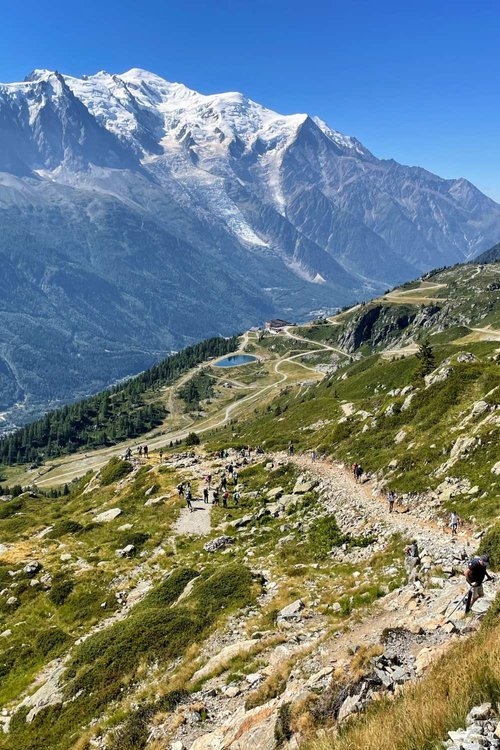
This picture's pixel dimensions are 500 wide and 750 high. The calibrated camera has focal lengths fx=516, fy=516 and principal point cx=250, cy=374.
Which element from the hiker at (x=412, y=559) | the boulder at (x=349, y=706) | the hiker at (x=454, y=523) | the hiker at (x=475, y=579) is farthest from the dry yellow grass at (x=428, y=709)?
the hiker at (x=454, y=523)

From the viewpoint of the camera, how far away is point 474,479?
35.3 metres

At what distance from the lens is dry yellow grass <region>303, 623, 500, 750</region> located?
9891 mm

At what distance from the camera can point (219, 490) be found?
59.6 meters

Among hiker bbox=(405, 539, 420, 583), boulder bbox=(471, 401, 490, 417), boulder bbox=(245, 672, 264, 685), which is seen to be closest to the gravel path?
hiker bbox=(405, 539, 420, 583)

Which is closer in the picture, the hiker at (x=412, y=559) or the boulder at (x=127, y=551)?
the hiker at (x=412, y=559)

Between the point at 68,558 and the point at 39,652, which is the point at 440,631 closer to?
the point at 39,652

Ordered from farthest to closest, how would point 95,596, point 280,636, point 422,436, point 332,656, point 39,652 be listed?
1. point 422,436
2. point 95,596
3. point 39,652
4. point 280,636
5. point 332,656

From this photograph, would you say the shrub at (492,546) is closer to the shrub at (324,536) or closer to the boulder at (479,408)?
the shrub at (324,536)

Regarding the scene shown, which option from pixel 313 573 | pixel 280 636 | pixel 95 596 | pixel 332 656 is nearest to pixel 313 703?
pixel 332 656

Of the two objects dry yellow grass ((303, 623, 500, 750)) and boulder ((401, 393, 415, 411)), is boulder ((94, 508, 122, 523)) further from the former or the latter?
dry yellow grass ((303, 623, 500, 750))

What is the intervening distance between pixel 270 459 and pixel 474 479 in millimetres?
36132

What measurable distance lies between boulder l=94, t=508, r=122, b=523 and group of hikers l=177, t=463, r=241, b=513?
7894 millimetres

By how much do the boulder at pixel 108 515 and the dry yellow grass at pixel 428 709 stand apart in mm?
54055

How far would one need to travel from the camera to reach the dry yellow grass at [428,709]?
389 inches
